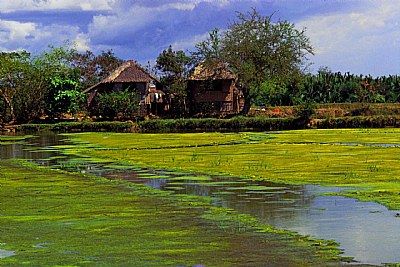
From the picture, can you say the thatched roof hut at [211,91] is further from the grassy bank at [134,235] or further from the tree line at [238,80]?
the grassy bank at [134,235]

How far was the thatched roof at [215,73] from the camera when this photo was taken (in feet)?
233

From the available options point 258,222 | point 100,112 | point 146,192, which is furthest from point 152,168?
point 100,112

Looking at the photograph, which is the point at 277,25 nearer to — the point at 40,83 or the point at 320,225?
the point at 40,83

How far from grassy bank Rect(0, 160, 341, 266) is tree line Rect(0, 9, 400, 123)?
52.0 meters

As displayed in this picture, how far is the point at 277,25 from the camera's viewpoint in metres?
70.6

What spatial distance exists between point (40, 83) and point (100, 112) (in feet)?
22.8

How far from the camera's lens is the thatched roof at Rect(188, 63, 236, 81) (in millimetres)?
71125

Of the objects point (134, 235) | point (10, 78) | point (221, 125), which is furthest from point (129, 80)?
point (134, 235)

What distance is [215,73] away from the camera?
71625 mm

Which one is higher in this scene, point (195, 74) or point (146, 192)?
point (195, 74)

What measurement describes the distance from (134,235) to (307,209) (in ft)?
13.2

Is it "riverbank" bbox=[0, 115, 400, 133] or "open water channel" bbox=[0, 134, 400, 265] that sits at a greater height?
"riverbank" bbox=[0, 115, 400, 133]

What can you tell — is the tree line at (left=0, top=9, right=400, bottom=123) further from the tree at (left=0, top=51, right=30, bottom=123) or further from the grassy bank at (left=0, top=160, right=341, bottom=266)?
the grassy bank at (left=0, top=160, right=341, bottom=266)

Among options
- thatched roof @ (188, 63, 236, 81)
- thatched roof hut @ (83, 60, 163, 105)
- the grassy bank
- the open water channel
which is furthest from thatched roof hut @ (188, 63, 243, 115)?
the grassy bank
